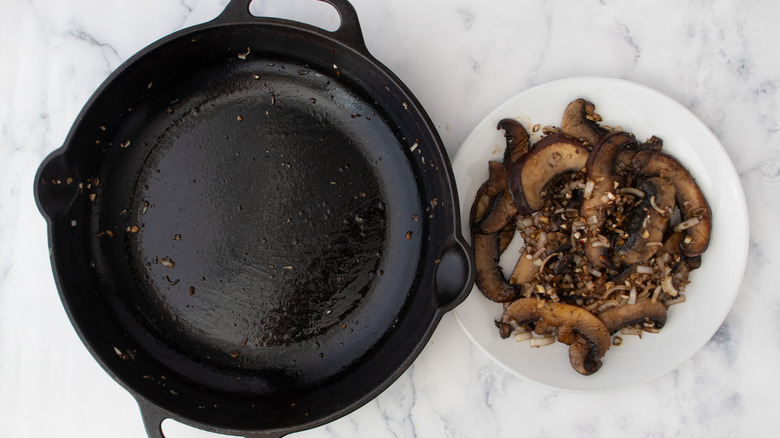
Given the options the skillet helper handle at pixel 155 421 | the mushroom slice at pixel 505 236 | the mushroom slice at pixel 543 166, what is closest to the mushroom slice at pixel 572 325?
the mushroom slice at pixel 505 236

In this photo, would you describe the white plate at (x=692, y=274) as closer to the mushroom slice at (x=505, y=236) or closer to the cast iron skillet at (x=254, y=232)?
the mushroom slice at (x=505, y=236)

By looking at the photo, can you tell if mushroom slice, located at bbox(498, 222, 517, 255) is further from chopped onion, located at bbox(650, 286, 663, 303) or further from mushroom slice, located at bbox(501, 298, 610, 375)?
chopped onion, located at bbox(650, 286, 663, 303)

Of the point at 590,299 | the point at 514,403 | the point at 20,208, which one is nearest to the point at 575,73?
the point at 590,299


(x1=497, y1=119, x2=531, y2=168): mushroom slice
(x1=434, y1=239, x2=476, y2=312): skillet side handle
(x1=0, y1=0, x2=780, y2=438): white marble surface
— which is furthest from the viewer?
(x1=0, y1=0, x2=780, y2=438): white marble surface

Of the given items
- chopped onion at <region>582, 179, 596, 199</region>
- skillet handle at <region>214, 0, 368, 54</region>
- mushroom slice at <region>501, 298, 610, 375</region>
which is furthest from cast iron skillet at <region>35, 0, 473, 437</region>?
chopped onion at <region>582, 179, 596, 199</region>

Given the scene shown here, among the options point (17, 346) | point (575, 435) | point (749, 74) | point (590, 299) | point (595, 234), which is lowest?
point (575, 435)

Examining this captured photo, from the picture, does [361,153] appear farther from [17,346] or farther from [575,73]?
[17,346]

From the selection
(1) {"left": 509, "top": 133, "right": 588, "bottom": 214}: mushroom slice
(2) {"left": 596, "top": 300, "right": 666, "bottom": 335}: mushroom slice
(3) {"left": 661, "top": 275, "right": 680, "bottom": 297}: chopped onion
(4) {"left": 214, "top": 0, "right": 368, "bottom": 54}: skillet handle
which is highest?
(4) {"left": 214, "top": 0, "right": 368, "bottom": 54}: skillet handle

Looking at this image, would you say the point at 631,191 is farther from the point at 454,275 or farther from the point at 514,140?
the point at 454,275

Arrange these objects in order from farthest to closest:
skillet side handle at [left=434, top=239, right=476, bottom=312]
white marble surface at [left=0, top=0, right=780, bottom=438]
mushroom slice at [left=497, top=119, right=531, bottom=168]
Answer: white marble surface at [left=0, top=0, right=780, bottom=438], mushroom slice at [left=497, top=119, right=531, bottom=168], skillet side handle at [left=434, top=239, right=476, bottom=312]
